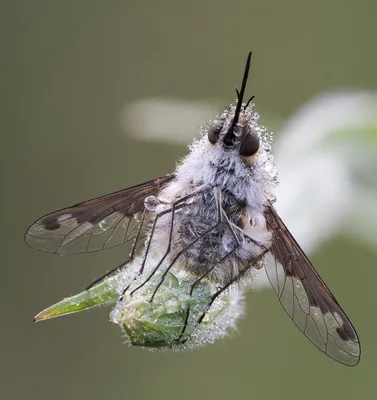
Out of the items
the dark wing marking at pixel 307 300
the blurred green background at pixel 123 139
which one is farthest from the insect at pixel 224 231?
the blurred green background at pixel 123 139

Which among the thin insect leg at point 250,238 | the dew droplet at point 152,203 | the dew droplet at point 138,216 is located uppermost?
the thin insect leg at point 250,238

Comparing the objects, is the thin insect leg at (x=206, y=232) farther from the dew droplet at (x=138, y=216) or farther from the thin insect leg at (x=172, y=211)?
the dew droplet at (x=138, y=216)

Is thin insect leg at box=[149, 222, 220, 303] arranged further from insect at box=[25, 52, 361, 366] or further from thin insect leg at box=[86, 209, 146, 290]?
thin insect leg at box=[86, 209, 146, 290]

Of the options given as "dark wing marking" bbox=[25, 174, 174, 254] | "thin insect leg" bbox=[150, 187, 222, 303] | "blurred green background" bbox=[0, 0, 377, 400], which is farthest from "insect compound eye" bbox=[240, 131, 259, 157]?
"blurred green background" bbox=[0, 0, 377, 400]

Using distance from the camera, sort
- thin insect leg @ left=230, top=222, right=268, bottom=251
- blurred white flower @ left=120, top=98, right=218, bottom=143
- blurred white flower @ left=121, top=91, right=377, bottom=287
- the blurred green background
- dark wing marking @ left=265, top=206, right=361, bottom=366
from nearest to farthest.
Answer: dark wing marking @ left=265, top=206, right=361, bottom=366 < thin insect leg @ left=230, top=222, right=268, bottom=251 < blurred white flower @ left=121, top=91, right=377, bottom=287 < blurred white flower @ left=120, top=98, right=218, bottom=143 < the blurred green background

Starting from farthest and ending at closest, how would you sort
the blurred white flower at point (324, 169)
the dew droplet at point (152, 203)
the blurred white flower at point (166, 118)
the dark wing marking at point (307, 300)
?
the blurred white flower at point (166, 118)
the blurred white flower at point (324, 169)
the dew droplet at point (152, 203)
the dark wing marking at point (307, 300)

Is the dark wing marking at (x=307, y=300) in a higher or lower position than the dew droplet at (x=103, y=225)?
higher

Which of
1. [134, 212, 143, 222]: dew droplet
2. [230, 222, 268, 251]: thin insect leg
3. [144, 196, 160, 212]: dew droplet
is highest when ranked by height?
[230, 222, 268, 251]: thin insect leg

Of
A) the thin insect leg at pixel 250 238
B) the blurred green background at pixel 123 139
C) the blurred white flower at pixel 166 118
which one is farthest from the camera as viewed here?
the blurred green background at pixel 123 139
